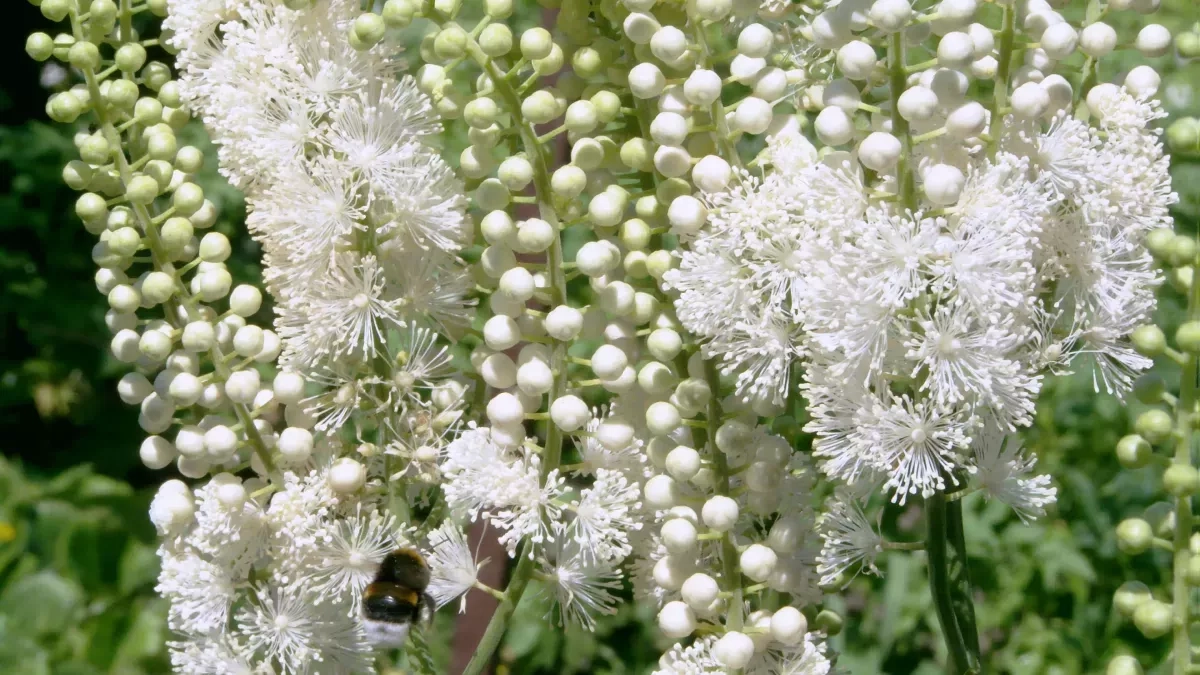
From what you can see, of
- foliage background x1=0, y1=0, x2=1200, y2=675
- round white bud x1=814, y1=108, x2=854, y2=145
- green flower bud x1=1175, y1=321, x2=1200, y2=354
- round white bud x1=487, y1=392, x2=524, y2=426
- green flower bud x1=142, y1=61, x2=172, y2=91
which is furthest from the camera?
foliage background x1=0, y1=0, x2=1200, y2=675

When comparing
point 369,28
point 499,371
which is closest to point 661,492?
A: point 499,371

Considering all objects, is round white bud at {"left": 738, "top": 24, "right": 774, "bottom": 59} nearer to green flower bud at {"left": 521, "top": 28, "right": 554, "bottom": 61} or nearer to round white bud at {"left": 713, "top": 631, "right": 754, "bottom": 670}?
green flower bud at {"left": 521, "top": 28, "right": 554, "bottom": 61}

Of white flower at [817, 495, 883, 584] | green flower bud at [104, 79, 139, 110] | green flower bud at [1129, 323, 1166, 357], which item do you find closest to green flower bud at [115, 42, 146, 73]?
green flower bud at [104, 79, 139, 110]

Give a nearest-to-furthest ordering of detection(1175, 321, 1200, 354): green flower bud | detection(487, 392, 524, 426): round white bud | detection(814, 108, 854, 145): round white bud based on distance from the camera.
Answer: detection(1175, 321, 1200, 354): green flower bud → detection(814, 108, 854, 145): round white bud → detection(487, 392, 524, 426): round white bud

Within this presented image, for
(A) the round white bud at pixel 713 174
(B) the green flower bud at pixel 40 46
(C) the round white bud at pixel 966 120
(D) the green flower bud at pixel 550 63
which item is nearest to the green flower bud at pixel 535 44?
(D) the green flower bud at pixel 550 63

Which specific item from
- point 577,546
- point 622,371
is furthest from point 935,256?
point 577,546

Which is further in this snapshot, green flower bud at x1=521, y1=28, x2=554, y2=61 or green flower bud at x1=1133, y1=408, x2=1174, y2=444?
green flower bud at x1=521, y1=28, x2=554, y2=61

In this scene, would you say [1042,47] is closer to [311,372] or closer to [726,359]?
[726,359]
